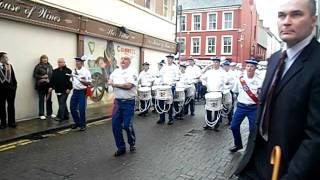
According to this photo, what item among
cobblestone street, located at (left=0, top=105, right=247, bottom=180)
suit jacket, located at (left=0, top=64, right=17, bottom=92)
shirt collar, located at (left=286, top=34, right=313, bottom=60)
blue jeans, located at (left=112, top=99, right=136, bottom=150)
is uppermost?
shirt collar, located at (left=286, top=34, right=313, bottom=60)

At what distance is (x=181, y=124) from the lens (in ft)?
37.8

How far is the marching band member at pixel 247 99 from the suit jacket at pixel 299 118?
5.38 meters

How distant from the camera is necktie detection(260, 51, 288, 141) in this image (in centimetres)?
215

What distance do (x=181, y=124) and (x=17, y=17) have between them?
575cm

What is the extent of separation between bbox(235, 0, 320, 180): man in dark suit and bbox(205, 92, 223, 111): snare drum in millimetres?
7891

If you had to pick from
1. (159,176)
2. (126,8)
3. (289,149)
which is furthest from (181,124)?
(289,149)

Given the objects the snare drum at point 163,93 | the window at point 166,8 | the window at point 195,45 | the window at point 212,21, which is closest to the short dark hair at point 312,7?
the snare drum at point 163,93

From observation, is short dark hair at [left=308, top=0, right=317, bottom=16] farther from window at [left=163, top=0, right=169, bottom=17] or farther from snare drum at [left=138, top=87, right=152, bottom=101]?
window at [left=163, top=0, right=169, bottom=17]

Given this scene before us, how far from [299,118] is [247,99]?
5.68 metres

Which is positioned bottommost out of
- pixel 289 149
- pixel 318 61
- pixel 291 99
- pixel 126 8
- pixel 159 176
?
pixel 159 176

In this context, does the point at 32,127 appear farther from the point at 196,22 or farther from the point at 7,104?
the point at 196,22

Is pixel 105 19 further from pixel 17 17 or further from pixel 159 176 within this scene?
pixel 159 176

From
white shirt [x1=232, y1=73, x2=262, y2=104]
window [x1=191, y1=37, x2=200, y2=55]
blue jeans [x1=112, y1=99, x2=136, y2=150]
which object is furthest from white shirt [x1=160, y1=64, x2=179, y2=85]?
window [x1=191, y1=37, x2=200, y2=55]

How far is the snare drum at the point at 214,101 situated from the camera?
1018 centimetres
